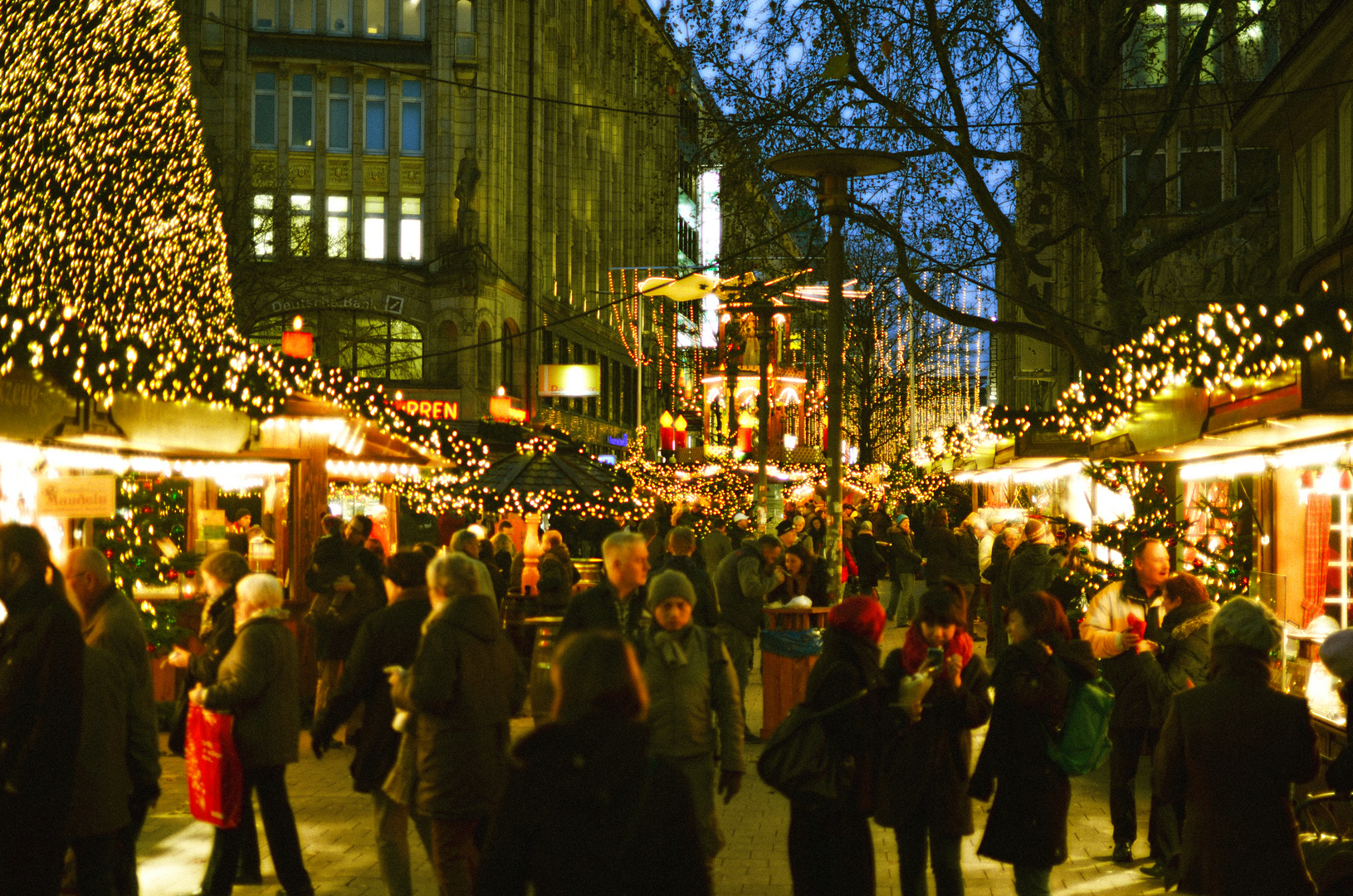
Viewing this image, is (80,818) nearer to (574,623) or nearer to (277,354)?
(574,623)

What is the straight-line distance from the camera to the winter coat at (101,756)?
19.1 feet

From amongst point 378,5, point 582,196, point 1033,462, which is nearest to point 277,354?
point 1033,462

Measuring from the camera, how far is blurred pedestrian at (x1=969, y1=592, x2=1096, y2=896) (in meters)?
6.39

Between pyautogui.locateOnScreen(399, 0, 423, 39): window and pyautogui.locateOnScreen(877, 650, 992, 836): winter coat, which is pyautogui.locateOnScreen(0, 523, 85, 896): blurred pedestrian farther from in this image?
pyautogui.locateOnScreen(399, 0, 423, 39): window

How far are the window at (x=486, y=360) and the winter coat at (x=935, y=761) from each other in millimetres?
35448

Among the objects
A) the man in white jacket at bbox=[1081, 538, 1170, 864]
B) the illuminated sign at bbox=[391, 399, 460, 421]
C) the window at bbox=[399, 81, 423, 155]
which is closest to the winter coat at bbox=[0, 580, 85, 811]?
the man in white jacket at bbox=[1081, 538, 1170, 864]

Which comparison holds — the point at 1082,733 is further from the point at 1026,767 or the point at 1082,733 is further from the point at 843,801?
the point at 843,801

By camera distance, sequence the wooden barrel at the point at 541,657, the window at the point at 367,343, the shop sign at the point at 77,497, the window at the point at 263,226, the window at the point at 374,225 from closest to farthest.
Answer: the shop sign at the point at 77,497, the wooden barrel at the point at 541,657, the window at the point at 263,226, the window at the point at 367,343, the window at the point at 374,225

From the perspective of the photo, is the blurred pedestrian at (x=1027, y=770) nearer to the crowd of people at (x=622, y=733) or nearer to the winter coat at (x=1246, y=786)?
the crowd of people at (x=622, y=733)

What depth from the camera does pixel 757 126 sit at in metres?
20.5

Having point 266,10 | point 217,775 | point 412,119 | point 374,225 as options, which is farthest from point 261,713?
point 266,10

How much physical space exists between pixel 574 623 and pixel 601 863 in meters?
4.51

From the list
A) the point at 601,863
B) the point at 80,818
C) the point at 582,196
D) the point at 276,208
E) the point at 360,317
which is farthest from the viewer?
the point at 582,196

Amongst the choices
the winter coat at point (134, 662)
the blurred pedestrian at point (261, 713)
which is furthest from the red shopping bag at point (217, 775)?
the winter coat at point (134, 662)
